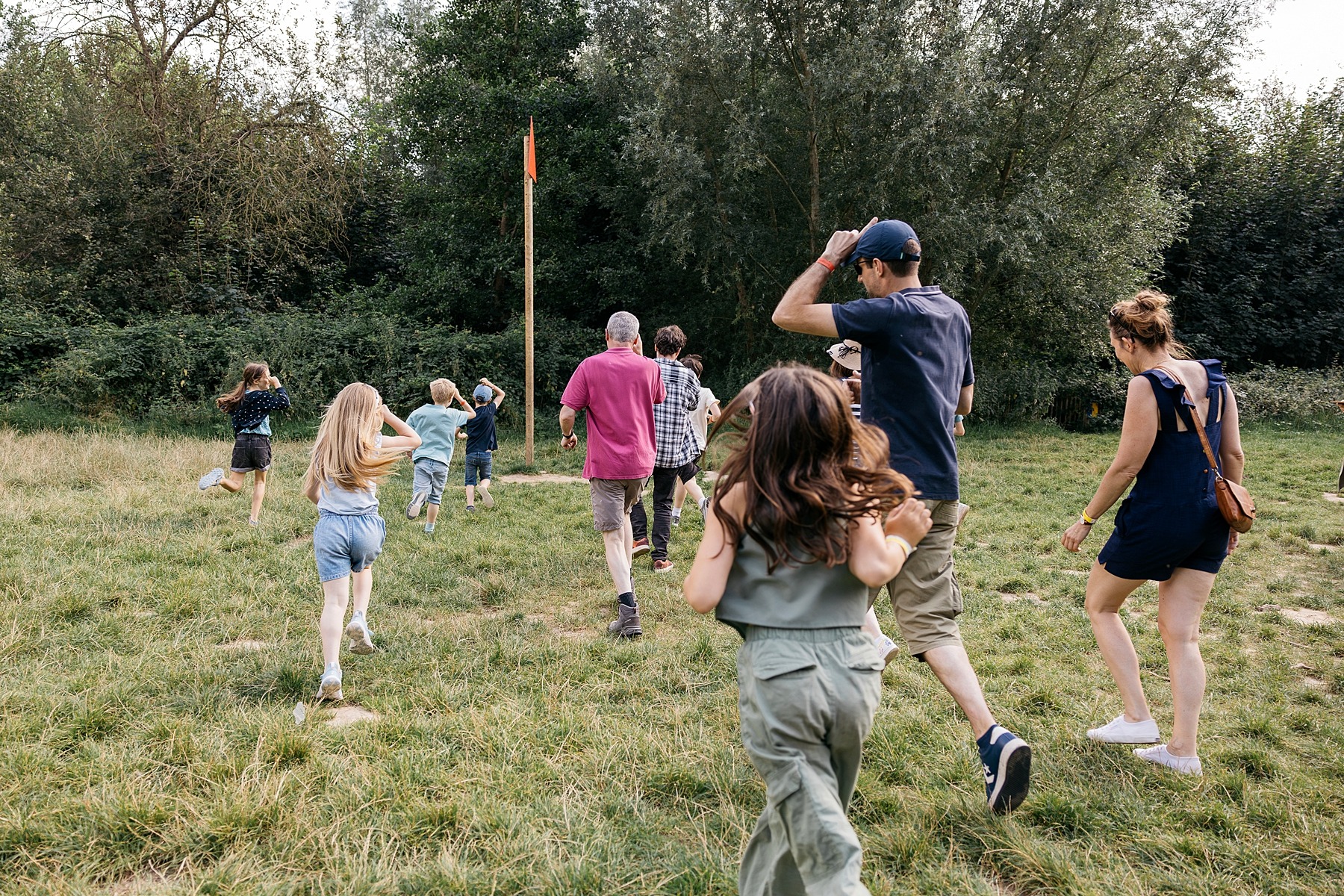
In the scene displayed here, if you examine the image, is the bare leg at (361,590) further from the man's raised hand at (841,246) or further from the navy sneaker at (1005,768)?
the navy sneaker at (1005,768)

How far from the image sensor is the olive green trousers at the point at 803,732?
6.59 ft

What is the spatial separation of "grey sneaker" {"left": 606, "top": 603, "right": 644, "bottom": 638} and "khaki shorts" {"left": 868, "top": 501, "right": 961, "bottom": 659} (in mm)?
2268

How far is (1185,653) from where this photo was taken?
3.44 meters

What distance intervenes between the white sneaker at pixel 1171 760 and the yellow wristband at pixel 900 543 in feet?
6.88

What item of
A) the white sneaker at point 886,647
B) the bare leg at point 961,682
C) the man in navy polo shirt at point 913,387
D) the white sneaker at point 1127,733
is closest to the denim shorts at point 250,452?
the white sneaker at point 886,647

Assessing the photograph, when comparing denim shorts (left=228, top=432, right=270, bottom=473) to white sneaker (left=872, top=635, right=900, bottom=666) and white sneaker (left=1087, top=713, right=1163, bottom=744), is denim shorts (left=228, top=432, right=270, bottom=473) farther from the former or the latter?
white sneaker (left=1087, top=713, right=1163, bottom=744)

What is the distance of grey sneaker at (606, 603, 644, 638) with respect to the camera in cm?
520

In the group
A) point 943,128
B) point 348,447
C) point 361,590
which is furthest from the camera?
point 943,128

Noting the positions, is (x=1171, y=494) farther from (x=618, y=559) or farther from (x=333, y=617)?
(x=333, y=617)

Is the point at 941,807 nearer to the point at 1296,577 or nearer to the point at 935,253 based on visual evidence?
the point at 1296,577

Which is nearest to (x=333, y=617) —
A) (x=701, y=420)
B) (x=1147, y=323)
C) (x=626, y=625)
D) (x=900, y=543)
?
(x=626, y=625)

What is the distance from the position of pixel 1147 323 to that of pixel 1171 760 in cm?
179

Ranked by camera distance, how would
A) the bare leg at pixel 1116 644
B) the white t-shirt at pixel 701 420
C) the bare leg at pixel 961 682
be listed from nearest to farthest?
the bare leg at pixel 961 682
the bare leg at pixel 1116 644
the white t-shirt at pixel 701 420

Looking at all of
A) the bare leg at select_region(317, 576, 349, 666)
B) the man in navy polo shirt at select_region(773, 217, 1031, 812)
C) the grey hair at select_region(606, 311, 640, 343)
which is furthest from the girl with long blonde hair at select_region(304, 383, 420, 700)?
the man in navy polo shirt at select_region(773, 217, 1031, 812)
